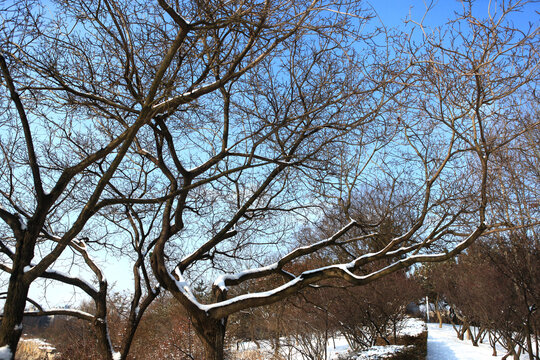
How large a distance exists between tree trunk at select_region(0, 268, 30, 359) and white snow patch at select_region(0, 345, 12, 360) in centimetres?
6

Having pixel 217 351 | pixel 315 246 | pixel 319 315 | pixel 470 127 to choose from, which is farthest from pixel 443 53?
pixel 319 315

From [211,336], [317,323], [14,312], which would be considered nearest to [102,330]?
[211,336]

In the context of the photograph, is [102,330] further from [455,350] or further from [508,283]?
[455,350]

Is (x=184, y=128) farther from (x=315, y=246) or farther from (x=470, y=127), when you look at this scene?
(x=470, y=127)

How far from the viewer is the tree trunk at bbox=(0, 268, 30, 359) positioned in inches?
199

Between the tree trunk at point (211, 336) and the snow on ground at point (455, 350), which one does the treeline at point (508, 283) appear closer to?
the snow on ground at point (455, 350)

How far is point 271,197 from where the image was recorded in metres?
9.55

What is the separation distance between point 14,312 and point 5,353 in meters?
0.50

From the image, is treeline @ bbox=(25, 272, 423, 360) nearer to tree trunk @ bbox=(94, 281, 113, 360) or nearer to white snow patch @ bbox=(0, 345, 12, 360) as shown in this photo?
tree trunk @ bbox=(94, 281, 113, 360)

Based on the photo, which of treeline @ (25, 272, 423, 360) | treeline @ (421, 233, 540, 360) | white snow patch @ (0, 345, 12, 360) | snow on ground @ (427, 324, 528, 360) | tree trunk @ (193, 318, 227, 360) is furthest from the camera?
snow on ground @ (427, 324, 528, 360)

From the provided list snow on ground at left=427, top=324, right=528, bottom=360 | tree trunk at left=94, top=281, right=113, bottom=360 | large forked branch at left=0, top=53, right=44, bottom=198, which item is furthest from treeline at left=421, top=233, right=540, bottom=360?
large forked branch at left=0, top=53, right=44, bottom=198

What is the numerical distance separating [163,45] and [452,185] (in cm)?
569

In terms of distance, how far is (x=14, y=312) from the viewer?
514cm

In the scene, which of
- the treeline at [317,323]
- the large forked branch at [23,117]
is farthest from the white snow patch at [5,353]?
the treeline at [317,323]
